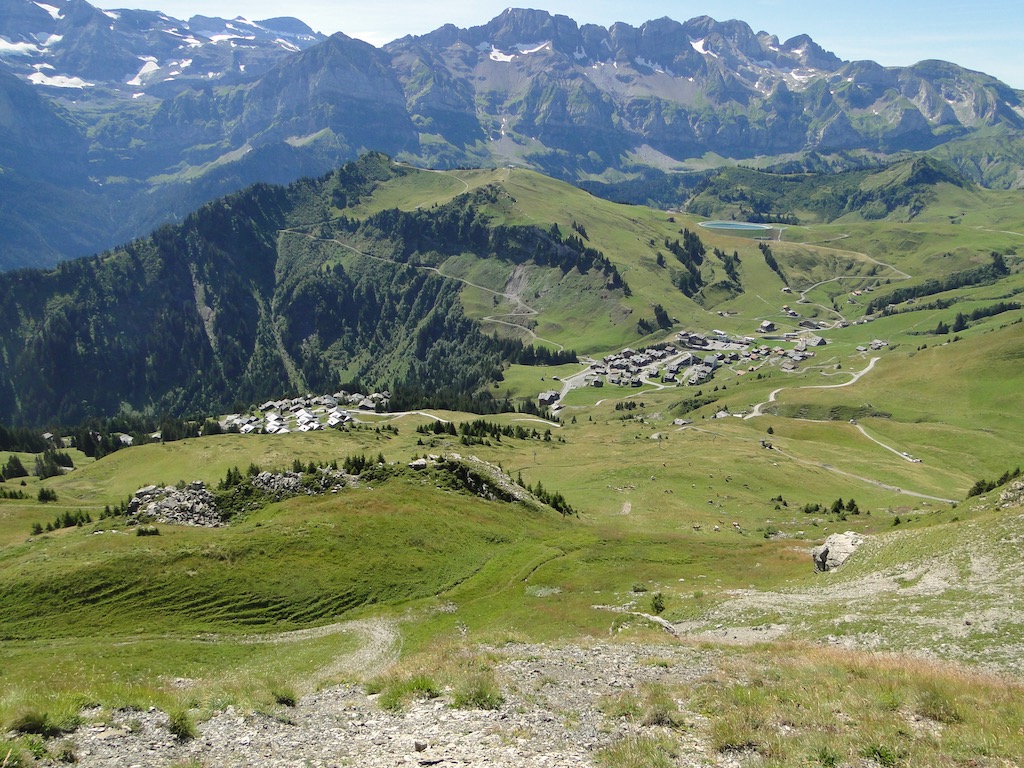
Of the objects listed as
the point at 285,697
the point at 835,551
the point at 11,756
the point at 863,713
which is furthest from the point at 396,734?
the point at 835,551

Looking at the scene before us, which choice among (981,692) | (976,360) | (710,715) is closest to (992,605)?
(981,692)

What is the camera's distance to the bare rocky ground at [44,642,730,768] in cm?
1695

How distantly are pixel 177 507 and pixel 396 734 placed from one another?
171ft

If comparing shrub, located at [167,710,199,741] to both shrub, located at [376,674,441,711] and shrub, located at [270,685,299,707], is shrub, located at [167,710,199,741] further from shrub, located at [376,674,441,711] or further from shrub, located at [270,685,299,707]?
shrub, located at [376,674,441,711]

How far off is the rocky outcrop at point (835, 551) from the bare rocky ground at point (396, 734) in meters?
31.7

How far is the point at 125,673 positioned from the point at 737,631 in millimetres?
36048

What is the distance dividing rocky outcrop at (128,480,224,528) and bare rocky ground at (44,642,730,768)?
144ft

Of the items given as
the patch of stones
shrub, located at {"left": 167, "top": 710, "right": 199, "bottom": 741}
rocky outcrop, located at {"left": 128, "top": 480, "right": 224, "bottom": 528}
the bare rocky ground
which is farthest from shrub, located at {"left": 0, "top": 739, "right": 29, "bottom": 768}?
the patch of stones

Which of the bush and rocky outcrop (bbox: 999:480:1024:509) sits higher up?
rocky outcrop (bbox: 999:480:1024:509)

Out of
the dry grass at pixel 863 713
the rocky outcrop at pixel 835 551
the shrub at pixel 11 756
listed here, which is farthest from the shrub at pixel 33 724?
the rocky outcrop at pixel 835 551

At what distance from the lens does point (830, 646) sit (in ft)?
98.0

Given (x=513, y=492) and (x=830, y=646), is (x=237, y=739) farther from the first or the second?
(x=513, y=492)

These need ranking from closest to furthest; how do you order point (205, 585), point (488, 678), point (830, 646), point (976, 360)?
point (488, 678) → point (830, 646) → point (205, 585) → point (976, 360)

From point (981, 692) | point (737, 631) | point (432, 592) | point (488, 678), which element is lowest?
point (432, 592)
